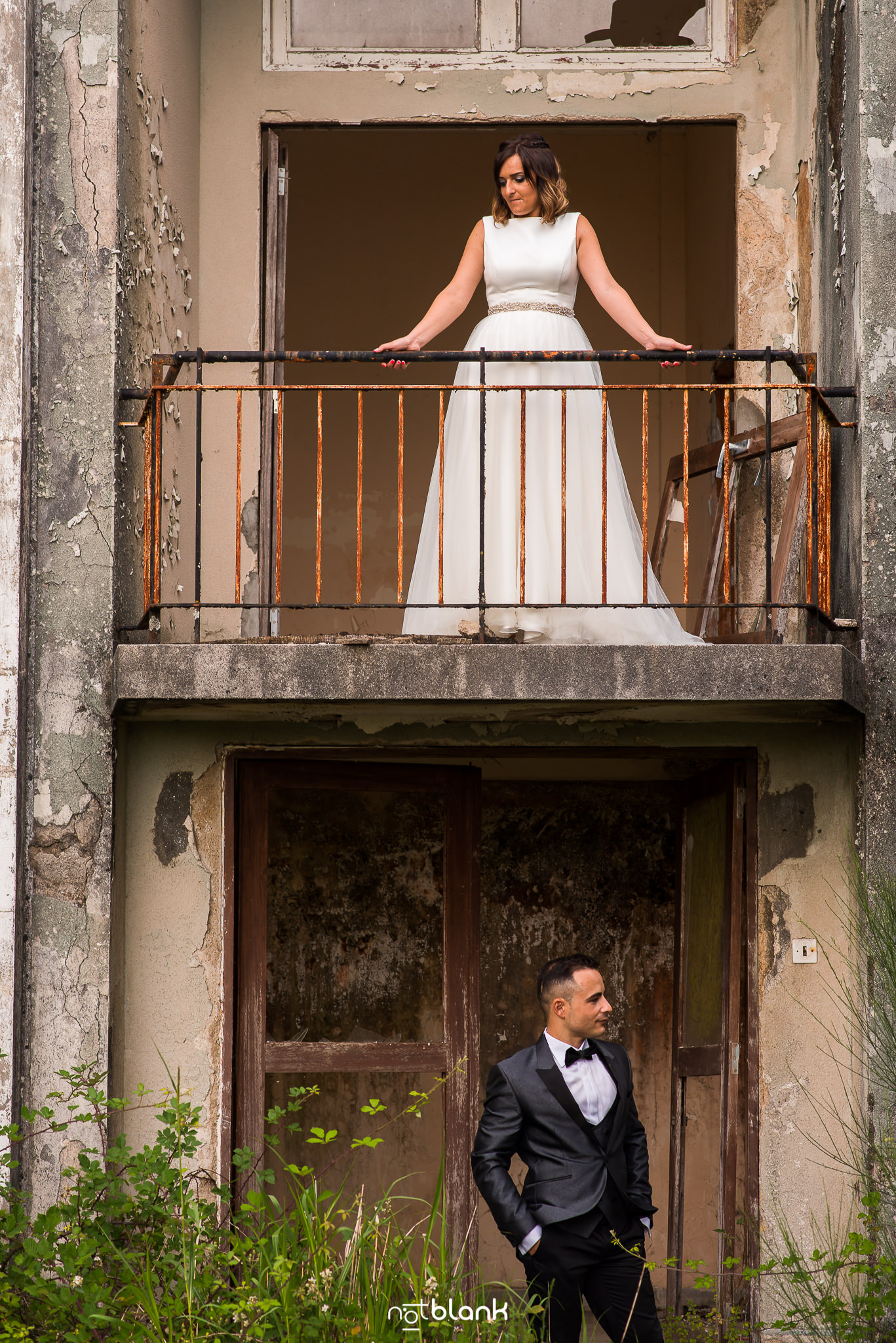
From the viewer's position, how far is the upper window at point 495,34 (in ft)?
21.2

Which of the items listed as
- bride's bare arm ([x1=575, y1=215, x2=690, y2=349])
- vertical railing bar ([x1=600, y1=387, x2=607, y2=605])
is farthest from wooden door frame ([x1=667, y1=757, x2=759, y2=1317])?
bride's bare arm ([x1=575, y1=215, x2=690, y2=349])

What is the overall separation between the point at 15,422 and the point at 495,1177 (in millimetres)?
3099

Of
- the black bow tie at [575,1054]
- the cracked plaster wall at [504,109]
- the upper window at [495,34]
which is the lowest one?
the black bow tie at [575,1054]

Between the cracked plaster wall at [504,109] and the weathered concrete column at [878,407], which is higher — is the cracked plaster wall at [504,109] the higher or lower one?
the higher one

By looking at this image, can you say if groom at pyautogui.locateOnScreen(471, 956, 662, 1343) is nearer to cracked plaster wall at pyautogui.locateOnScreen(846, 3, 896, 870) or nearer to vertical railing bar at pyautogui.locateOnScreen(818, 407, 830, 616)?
cracked plaster wall at pyautogui.locateOnScreen(846, 3, 896, 870)

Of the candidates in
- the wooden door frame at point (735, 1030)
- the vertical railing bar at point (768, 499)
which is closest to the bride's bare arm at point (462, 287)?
the vertical railing bar at point (768, 499)

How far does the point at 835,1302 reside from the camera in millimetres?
4539

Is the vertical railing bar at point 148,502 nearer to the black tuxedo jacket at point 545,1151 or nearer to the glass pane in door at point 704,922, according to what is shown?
the black tuxedo jacket at point 545,1151

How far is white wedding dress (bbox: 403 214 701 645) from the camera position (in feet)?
17.4

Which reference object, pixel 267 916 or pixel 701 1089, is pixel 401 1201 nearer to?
pixel 701 1089

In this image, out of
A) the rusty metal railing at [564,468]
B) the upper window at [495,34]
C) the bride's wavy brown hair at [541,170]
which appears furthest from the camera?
the upper window at [495,34]

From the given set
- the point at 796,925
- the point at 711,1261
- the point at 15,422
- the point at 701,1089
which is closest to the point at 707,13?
the point at 15,422

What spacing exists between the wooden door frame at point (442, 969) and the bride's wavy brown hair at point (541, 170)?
7.45 feet

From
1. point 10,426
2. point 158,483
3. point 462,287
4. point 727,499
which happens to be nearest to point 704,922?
point 727,499
